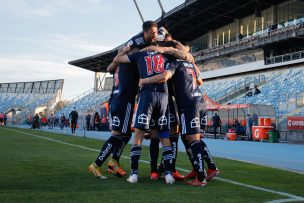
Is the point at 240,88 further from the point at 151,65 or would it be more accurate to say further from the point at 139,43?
the point at 151,65

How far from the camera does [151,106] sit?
16.3ft

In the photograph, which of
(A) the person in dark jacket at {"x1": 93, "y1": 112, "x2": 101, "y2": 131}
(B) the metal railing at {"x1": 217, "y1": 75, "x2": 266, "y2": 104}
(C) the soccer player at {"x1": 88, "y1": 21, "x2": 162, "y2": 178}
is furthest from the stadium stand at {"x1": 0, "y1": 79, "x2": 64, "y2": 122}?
(C) the soccer player at {"x1": 88, "y1": 21, "x2": 162, "y2": 178}

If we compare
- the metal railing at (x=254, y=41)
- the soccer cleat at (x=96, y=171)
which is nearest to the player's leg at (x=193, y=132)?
the soccer cleat at (x=96, y=171)

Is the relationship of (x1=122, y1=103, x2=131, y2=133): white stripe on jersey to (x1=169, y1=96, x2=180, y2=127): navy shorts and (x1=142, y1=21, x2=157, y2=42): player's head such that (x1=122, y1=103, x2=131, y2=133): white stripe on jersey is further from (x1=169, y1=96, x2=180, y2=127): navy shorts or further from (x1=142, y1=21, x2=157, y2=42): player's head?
(x1=142, y1=21, x2=157, y2=42): player's head

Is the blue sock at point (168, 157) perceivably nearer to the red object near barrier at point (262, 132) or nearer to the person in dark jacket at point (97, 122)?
the red object near barrier at point (262, 132)

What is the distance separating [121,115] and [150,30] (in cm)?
120

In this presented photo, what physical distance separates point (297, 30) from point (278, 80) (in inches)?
176

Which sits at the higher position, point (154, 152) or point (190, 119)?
point (190, 119)

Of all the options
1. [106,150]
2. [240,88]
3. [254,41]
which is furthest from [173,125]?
[254,41]

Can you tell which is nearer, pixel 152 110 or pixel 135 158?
pixel 152 110

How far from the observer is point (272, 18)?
3922 cm

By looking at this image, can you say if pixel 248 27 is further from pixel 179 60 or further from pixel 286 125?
pixel 179 60

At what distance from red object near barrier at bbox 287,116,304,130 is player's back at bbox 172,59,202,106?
48.1 feet

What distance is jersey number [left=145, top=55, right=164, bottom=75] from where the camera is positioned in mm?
5062
